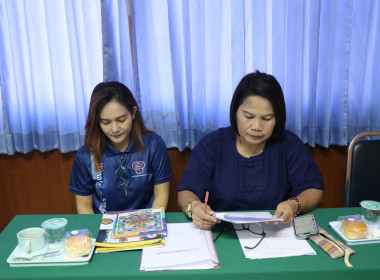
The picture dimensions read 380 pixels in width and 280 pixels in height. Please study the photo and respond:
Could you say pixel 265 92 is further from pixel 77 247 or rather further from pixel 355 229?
pixel 77 247

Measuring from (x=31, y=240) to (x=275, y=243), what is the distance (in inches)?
32.8

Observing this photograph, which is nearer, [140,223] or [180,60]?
[140,223]

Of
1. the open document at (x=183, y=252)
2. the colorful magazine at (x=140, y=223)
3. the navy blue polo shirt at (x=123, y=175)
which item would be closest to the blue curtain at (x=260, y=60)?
the navy blue polo shirt at (x=123, y=175)

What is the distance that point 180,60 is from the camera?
211 centimetres

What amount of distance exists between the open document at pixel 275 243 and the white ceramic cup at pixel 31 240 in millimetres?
688

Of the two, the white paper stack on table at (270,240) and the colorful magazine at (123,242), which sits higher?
the colorful magazine at (123,242)

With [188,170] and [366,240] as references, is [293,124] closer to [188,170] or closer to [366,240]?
A: [188,170]

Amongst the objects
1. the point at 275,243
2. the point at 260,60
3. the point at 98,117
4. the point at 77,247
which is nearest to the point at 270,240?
the point at 275,243

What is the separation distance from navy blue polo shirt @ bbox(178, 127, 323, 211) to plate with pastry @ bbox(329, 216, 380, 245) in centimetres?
31

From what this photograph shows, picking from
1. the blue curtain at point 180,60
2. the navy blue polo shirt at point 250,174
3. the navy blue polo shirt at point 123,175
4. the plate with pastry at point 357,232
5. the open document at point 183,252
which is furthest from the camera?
the blue curtain at point 180,60

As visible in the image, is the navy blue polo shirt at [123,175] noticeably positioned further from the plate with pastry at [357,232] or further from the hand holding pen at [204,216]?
the plate with pastry at [357,232]

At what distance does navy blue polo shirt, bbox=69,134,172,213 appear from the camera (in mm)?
1736

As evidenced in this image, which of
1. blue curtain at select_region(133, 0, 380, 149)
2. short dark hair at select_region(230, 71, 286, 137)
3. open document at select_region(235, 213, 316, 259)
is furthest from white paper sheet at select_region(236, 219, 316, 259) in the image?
blue curtain at select_region(133, 0, 380, 149)

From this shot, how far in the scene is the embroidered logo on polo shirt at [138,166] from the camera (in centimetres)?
177
